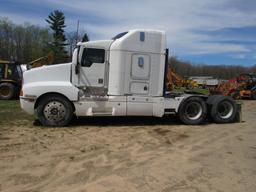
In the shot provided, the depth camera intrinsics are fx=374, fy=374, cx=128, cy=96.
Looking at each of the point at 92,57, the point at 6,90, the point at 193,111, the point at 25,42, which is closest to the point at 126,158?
the point at 92,57

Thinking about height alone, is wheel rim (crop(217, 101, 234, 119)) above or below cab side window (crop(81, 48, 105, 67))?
below

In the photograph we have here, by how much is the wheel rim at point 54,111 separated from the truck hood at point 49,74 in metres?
0.74

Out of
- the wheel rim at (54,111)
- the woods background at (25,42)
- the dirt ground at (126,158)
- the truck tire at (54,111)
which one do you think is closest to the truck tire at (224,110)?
the dirt ground at (126,158)

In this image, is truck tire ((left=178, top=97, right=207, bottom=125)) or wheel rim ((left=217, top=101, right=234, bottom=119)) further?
wheel rim ((left=217, top=101, right=234, bottom=119))

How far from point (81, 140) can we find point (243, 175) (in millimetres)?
4048

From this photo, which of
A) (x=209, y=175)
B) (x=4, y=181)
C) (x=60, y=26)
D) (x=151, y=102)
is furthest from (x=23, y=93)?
(x=60, y=26)

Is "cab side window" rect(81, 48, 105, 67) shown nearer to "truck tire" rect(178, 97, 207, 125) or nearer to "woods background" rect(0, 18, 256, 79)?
"truck tire" rect(178, 97, 207, 125)

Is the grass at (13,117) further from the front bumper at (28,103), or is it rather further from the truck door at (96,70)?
the truck door at (96,70)

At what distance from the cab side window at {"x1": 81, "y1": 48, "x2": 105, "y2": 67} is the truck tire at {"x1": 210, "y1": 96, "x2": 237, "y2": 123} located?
4.06 metres

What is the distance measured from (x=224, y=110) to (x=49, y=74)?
5.99 meters

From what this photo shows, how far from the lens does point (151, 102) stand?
447 inches

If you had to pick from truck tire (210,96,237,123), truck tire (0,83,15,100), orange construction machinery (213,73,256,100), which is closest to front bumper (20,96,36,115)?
truck tire (210,96,237,123)

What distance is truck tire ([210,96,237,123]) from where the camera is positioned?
12.3 m

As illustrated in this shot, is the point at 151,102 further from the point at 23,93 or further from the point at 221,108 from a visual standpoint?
the point at 23,93
